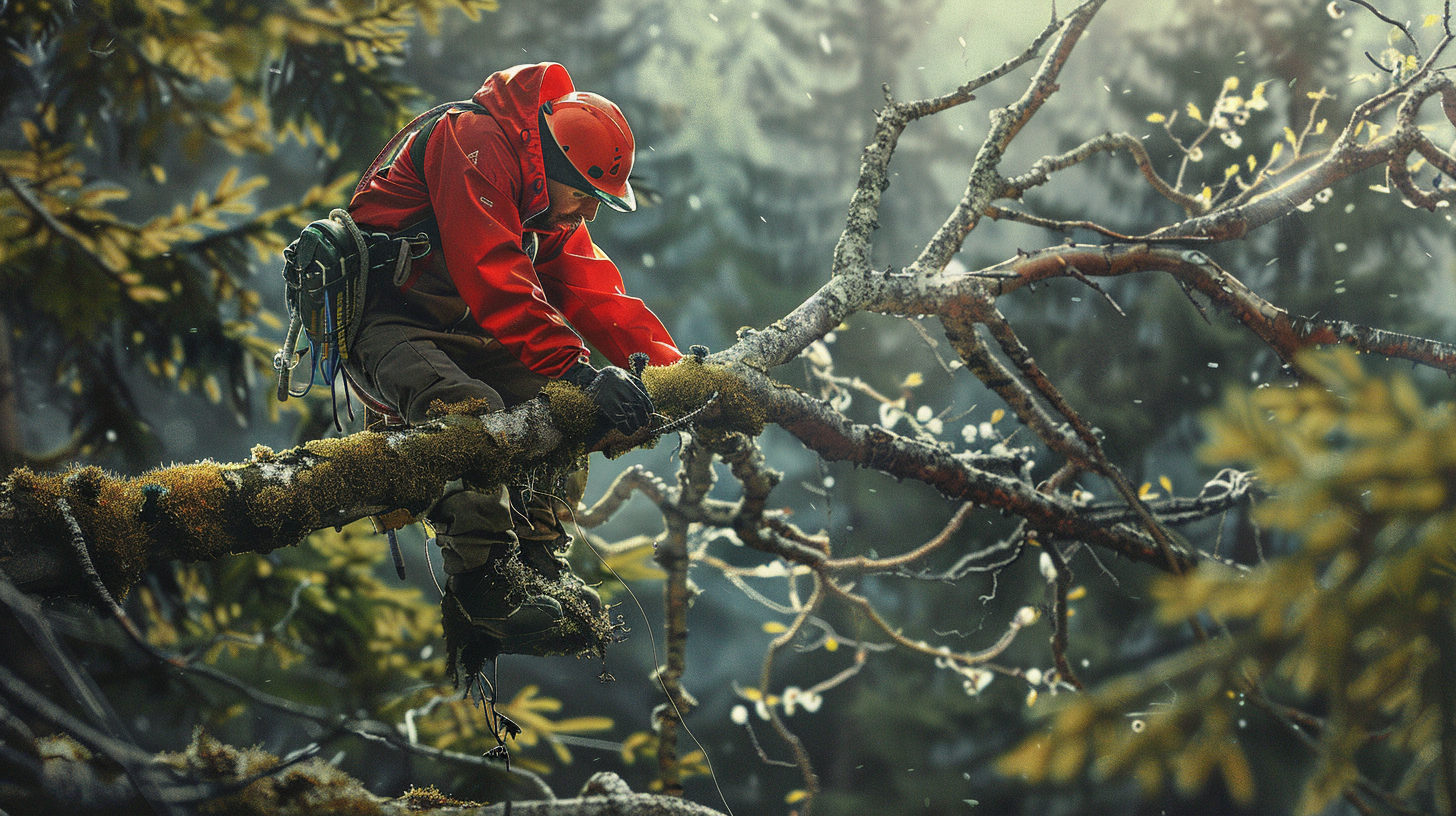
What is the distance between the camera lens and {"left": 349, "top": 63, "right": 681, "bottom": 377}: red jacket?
59.2 inches

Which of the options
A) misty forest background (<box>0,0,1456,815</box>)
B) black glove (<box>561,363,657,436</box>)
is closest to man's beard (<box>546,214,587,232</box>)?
black glove (<box>561,363,657,436</box>)

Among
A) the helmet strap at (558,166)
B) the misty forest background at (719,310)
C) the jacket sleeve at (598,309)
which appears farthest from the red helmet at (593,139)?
the misty forest background at (719,310)

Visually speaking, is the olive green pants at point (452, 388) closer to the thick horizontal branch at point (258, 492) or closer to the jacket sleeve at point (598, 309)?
the thick horizontal branch at point (258, 492)

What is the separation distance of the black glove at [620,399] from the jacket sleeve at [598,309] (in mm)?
380

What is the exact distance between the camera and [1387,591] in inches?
28.8

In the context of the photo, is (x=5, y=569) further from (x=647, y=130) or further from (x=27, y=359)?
(x=647, y=130)

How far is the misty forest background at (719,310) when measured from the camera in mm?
3027

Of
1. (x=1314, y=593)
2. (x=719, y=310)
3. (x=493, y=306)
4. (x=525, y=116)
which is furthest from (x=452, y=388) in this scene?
(x=719, y=310)

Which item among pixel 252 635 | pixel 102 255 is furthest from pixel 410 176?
pixel 252 635

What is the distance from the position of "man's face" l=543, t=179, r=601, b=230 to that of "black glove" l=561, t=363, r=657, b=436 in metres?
0.39

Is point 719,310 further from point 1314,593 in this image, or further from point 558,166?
point 1314,593

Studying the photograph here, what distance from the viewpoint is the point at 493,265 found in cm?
150

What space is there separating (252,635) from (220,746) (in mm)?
1632

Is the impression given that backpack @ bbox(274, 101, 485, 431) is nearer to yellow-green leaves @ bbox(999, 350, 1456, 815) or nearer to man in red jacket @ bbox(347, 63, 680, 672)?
man in red jacket @ bbox(347, 63, 680, 672)
